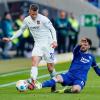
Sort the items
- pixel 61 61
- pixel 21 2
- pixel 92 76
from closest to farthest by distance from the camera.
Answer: pixel 92 76 < pixel 61 61 < pixel 21 2

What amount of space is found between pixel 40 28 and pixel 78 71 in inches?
70.1

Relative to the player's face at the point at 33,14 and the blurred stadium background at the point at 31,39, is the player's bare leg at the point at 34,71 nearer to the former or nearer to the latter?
the blurred stadium background at the point at 31,39

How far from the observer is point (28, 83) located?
15156 mm

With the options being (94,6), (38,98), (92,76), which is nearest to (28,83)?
(38,98)

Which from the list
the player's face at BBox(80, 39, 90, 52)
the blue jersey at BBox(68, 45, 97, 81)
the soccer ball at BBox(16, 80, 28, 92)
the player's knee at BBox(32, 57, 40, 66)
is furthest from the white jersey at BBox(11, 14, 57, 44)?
the soccer ball at BBox(16, 80, 28, 92)

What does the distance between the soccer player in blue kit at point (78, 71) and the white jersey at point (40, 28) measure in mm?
1095

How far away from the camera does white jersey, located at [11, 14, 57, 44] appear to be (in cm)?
1633

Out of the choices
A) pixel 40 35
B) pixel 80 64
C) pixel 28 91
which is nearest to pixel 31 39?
pixel 40 35

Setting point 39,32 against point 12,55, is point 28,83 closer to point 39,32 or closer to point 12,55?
point 39,32

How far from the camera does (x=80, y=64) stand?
15.4 m

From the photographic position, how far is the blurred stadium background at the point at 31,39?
22250mm

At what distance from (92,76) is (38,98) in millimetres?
6790

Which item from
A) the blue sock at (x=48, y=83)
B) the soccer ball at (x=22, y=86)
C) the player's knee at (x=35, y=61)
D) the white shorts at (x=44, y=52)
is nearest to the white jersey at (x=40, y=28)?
the white shorts at (x=44, y=52)

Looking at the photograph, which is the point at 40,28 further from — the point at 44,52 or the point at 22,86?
the point at 22,86
